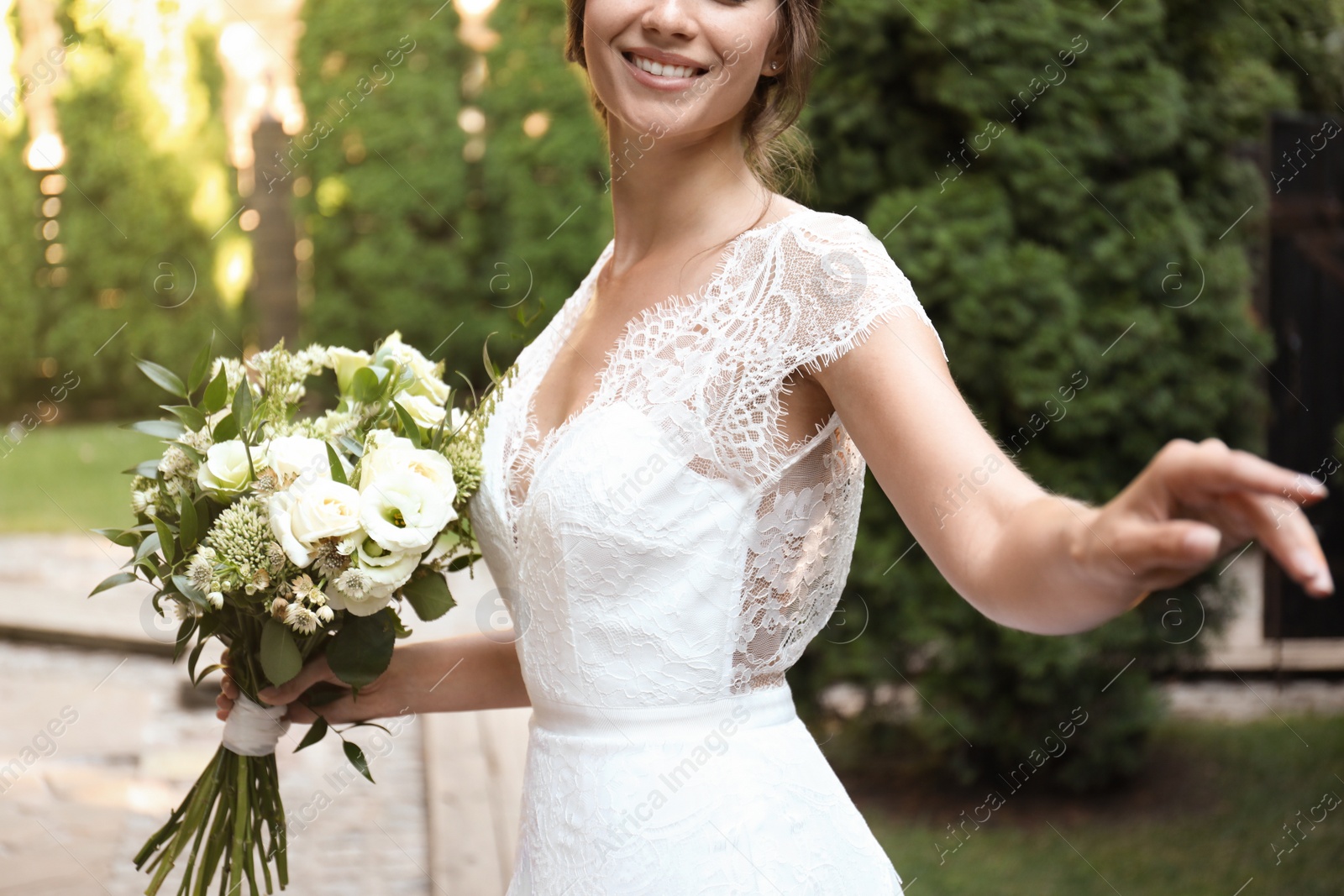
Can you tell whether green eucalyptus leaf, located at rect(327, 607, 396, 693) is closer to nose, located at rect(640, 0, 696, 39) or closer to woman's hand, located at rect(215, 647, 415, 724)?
woman's hand, located at rect(215, 647, 415, 724)

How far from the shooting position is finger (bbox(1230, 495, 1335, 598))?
0.80 metres

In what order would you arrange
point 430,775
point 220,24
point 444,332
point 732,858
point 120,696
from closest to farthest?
point 732,858, point 430,775, point 120,696, point 444,332, point 220,24

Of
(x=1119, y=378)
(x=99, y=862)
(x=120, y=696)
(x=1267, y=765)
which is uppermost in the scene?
(x=1119, y=378)

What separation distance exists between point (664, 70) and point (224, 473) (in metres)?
0.76

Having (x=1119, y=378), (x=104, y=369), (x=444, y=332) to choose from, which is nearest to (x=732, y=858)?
(x=1119, y=378)

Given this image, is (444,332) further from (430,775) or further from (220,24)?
(430,775)

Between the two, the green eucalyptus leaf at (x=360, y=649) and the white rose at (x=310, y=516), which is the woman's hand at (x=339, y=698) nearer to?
the green eucalyptus leaf at (x=360, y=649)

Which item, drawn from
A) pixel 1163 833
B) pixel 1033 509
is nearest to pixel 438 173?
pixel 1163 833

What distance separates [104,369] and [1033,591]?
14675 millimetres

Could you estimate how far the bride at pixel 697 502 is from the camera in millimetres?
1448

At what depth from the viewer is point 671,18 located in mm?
1509

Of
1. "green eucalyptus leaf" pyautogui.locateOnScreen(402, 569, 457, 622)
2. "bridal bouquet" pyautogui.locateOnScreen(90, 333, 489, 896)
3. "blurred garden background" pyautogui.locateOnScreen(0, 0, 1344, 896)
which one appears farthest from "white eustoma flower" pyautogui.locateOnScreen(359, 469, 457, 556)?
"blurred garden background" pyautogui.locateOnScreen(0, 0, 1344, 896)

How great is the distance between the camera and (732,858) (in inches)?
58.2

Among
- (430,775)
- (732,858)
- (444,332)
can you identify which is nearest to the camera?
(732,858)
